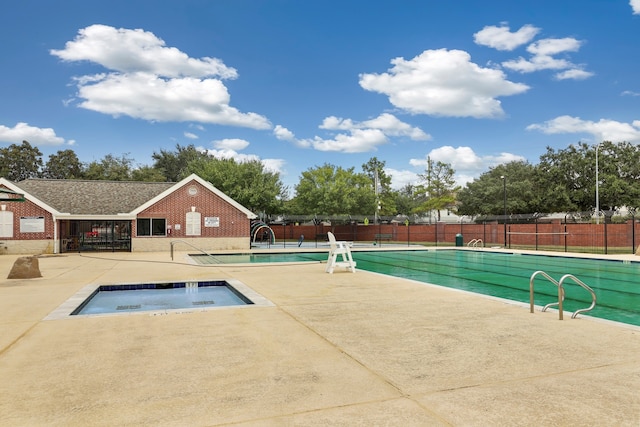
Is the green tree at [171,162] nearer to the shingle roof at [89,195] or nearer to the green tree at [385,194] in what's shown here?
the green tree at [385,194]

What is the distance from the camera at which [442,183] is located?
220 feet

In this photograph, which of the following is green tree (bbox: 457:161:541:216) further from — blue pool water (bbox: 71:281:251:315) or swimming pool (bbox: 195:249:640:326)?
blue pool water (bbox: 71:281:251:315)

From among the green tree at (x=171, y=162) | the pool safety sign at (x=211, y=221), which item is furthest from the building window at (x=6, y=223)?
the green tree at (x=171, y=162)

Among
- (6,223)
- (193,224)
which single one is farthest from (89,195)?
(193,224)

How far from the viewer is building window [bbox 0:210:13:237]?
2820cm

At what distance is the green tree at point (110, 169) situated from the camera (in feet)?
209

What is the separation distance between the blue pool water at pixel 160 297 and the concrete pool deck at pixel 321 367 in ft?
5.61

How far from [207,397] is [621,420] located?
3748mm

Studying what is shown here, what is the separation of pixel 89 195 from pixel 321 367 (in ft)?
110

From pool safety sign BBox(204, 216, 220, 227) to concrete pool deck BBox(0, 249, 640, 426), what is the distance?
2319 cm

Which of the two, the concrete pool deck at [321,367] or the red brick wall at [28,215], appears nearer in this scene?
the concrete pool deck at [321,367]

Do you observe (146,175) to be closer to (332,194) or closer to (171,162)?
(171,162)

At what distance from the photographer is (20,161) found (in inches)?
2611

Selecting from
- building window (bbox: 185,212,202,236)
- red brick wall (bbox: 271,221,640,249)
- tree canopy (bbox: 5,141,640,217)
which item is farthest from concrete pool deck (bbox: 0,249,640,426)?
tree canopy (bbox: 5,141,640,217)
